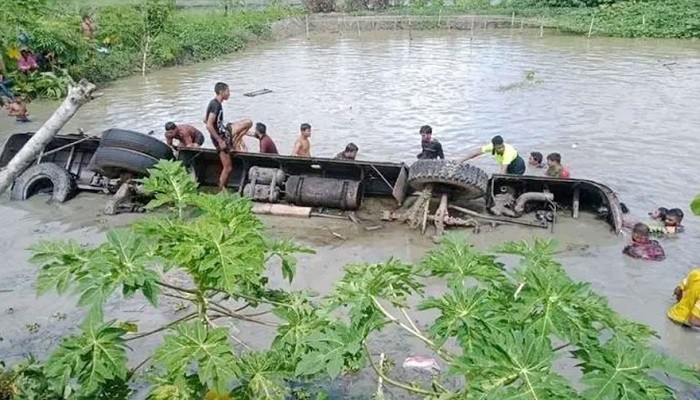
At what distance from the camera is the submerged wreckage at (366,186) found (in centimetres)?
982

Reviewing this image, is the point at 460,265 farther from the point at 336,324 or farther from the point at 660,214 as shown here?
the point at 660,214

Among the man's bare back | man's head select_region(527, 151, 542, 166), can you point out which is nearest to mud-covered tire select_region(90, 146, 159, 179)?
the man's bare back

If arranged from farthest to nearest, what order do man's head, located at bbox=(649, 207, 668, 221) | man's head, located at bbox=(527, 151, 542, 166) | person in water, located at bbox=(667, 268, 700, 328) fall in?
1. man's head, located at bbox=(527, 151, 542, 166)
2. man's head, located at bbox=(649, 207, 668, 221)
3. person in water, located at bbox=(667, 268, 700, 328)

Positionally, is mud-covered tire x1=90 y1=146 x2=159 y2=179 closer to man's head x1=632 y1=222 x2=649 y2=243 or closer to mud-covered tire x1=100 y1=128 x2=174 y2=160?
mud-covered tire x1=100 y1=128 x2=174 y2=160

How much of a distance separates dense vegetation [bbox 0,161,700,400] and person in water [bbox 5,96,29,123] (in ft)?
48.8

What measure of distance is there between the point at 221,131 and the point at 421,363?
5847 millimetres

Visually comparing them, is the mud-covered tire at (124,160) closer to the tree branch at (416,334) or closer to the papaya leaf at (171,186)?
the papaya leaf at (171,186)

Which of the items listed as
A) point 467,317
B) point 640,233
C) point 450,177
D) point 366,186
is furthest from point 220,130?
point 467,317

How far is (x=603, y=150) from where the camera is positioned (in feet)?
47.0

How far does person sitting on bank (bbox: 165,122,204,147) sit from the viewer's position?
11.3 meters

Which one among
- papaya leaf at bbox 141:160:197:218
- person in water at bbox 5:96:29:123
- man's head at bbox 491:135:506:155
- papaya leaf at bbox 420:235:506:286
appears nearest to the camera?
papaya leaf at bbox 420:235:506:286

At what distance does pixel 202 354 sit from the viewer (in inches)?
137

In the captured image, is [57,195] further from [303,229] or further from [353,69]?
[353,69]

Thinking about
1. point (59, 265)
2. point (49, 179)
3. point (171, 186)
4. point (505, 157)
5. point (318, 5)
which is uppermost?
point (171, 186)
